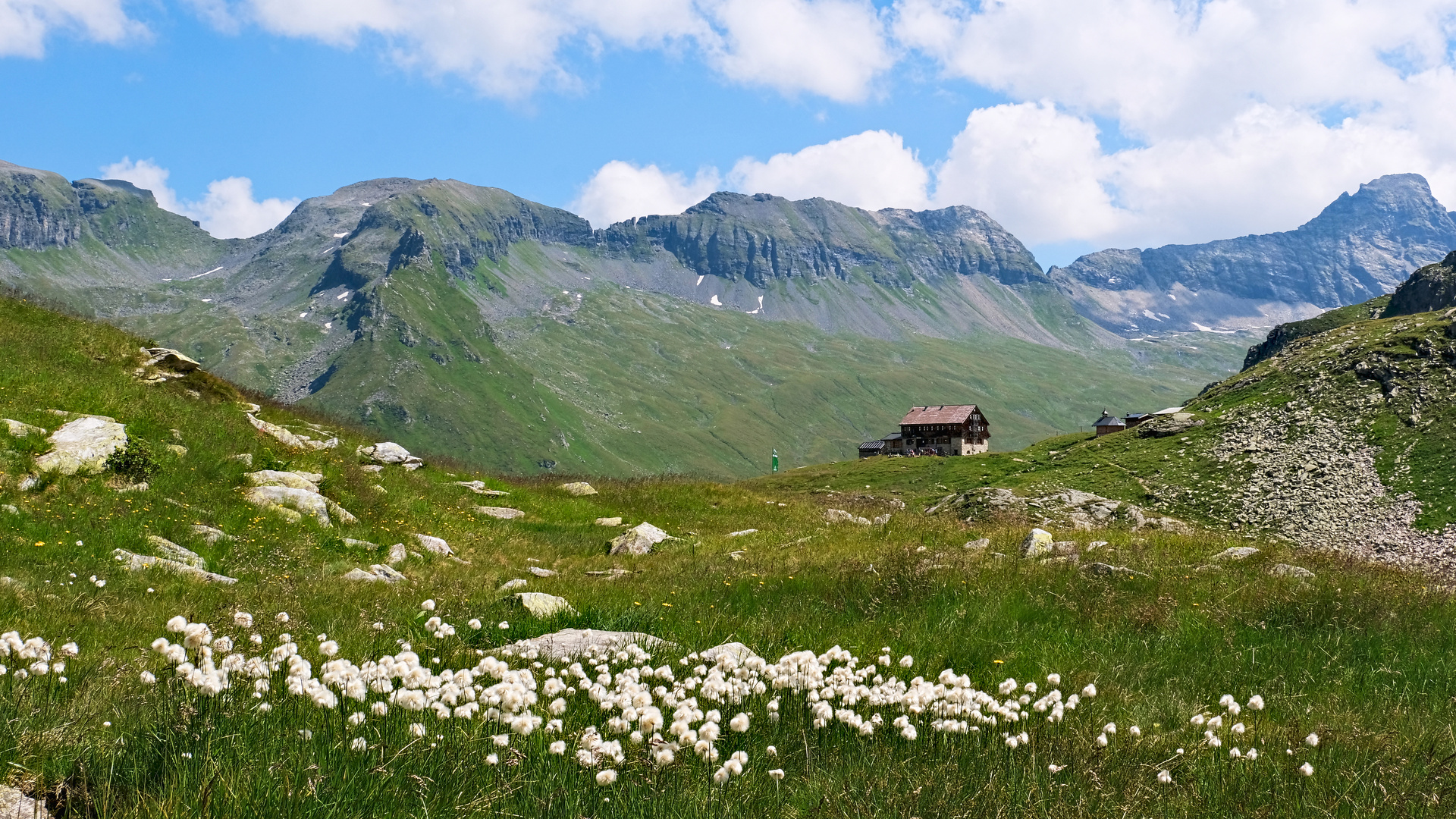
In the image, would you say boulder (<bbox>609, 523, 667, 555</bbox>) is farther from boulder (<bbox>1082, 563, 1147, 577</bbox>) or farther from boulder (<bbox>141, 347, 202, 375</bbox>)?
boulder (<bbox>141, 347, 202, 375</bbox>)

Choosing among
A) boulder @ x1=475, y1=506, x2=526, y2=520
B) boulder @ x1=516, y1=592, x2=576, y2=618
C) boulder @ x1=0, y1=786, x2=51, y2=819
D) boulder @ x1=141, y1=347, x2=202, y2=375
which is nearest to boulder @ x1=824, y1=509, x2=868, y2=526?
boulder @ x1=475, y1=506, x2=526, y2=520

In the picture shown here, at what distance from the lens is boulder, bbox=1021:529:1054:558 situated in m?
17.9

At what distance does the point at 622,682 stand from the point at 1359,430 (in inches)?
2360

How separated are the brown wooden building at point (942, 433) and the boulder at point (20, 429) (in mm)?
135620

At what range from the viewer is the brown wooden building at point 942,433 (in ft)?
493

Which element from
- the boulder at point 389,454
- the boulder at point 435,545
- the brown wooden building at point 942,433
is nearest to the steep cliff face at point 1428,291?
the brown wooden building at point 942,433

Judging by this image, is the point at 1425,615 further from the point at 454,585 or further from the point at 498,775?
the point at 454,585

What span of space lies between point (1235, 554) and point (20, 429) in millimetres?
25918

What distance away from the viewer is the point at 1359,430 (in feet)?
173

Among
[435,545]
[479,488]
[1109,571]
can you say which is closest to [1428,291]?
[479,488]

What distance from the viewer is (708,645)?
33.9 feet

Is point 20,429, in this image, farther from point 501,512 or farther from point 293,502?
point 501,512

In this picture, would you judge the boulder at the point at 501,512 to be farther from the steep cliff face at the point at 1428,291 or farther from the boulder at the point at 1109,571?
the steep cliff face at the point at 1428,291

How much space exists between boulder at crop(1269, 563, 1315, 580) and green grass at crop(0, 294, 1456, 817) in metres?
0.27
